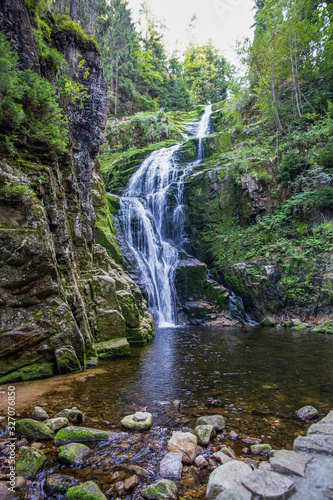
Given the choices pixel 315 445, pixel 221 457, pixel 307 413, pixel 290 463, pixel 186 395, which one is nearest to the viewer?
pixel 290 463

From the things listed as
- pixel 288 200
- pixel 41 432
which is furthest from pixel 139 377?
pixel 288 200

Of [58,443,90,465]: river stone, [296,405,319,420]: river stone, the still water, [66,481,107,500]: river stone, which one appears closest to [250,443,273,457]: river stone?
the still water

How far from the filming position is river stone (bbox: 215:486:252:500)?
185cm

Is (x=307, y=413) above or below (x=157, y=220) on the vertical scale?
below

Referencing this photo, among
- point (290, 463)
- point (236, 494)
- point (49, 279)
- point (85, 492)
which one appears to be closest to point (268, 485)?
point (236, 494)

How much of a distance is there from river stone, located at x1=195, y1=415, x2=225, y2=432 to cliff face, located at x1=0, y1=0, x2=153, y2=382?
10.6ft

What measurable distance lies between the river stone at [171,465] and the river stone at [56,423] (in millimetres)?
1423

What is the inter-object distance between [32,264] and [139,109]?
3132cm

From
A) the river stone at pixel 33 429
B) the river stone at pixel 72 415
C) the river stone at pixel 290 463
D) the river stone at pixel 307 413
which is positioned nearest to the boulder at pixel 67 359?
the river stone at pixel 72 415

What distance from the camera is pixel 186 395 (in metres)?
4.50

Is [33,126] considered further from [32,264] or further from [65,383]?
[65,383]

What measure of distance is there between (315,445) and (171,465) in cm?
135

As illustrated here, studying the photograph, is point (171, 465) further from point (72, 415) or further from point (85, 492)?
point (72, 415)

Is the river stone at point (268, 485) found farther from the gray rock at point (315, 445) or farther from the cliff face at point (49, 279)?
the cliff face at point (49, 279)
